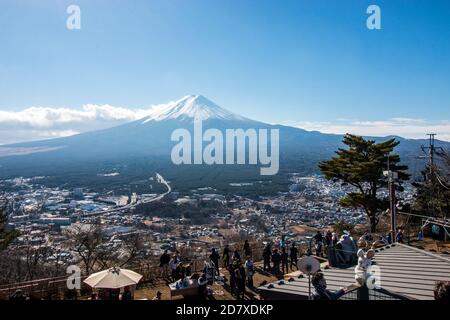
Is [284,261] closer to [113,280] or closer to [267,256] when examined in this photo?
[267,256]

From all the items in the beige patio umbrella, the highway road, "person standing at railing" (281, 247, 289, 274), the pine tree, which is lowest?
the highway road

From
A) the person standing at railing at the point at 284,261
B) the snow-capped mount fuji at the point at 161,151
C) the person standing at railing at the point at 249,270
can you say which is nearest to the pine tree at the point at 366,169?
the person standing at railing at the point at 284,261

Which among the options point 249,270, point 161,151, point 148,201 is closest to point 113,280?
point 249,270

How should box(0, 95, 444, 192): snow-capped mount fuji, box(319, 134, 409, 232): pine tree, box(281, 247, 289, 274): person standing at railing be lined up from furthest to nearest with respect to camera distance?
box(0, 95, 444, 192): snow-capped mount fuji < box(319, 134, 409, 232): pine tree < box(281, 247, 289, 274): person standing at railing

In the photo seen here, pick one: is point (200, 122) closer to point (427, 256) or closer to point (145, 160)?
point (145, 160)

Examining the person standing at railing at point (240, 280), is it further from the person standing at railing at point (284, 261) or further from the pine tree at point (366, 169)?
the pine tree at point (366, 169)

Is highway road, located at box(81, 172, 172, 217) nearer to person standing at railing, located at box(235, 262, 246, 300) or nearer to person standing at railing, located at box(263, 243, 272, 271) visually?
person standing at railing, located at box(263, 243, 272, 271)

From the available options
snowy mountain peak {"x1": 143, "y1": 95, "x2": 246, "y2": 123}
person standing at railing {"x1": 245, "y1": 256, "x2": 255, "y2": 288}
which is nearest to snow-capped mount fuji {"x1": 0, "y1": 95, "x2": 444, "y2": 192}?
snowy mountain peak {"x1": 143, "y1": 95, "x2": 246, "y2": 123}
